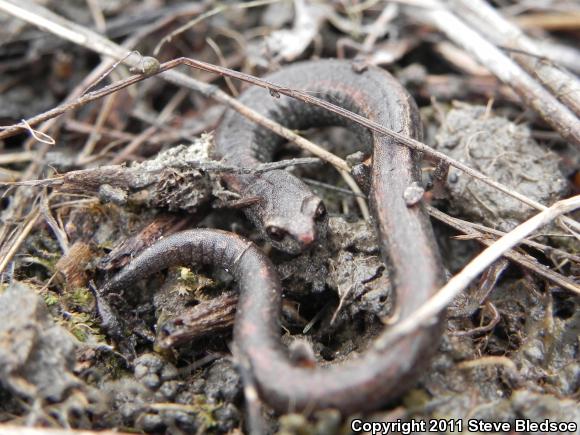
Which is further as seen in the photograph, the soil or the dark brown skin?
the soil

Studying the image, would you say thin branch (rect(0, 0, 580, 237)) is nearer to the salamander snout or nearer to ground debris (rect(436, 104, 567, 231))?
ground debris (rect(436, 104, 567, 231))

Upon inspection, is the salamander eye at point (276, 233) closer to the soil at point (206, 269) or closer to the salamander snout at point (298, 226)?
the salamander snout at point (298, 226)

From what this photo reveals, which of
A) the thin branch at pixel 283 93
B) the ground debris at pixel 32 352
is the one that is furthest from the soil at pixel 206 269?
the thin branch at pixel 283 93

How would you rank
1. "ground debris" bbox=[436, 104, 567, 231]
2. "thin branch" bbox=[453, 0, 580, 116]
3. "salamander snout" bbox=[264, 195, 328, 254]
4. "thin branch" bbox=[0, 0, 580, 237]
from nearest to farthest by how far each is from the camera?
"salamander snout" bbox=[264, 195, 328, 254], "thin branch" bbox=[0, 0, 580, 237], "ground debris" bbox=[436, 104, 567, 231], "thin branch" bbox=[453, 0, 580, 116]

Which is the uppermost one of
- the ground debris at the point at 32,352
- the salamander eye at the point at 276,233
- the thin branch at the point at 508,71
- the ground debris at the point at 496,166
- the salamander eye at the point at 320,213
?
the thin branch at the point at 508,71

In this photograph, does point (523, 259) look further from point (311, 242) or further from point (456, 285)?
point (311, 242)

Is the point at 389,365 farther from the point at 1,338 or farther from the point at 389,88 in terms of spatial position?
the point at 389,88

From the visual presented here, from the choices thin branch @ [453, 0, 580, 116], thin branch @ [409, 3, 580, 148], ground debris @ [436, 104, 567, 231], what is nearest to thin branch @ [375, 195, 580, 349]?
ground debris @ [436, 104, 567, 231]
